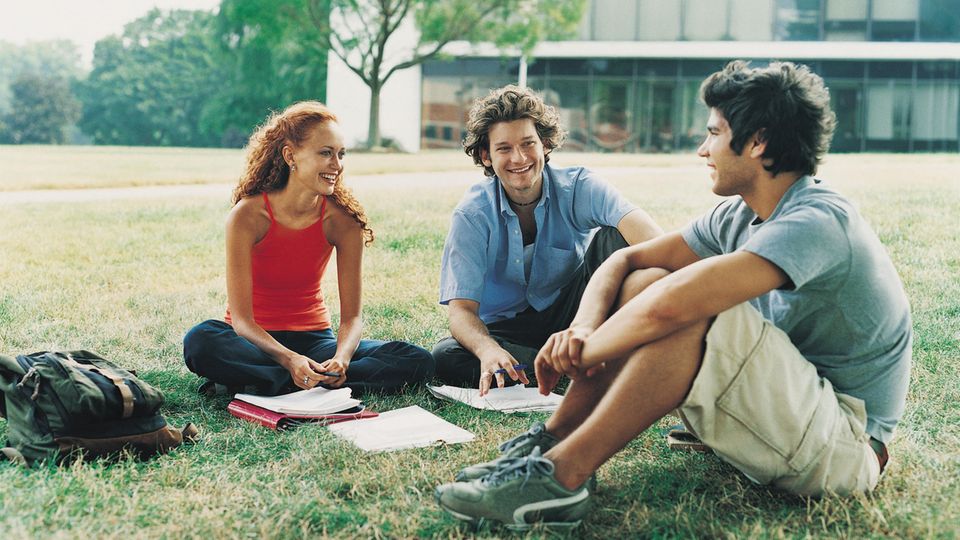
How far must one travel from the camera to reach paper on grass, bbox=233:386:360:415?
3.78m

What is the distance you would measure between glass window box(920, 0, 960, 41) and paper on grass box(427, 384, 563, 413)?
86.6ft

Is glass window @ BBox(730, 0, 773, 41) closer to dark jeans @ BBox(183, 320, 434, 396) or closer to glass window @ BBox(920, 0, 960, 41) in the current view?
glass window @ BBox(920, 0, 960, 41)

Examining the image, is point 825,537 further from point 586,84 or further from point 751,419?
point 586,84

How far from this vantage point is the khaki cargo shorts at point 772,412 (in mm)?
2568

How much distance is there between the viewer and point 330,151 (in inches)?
166

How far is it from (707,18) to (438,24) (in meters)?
7.72

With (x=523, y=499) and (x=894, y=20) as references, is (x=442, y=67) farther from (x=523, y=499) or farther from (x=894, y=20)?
(x=523, y=499)

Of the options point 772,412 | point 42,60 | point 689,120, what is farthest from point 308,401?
point 42,60

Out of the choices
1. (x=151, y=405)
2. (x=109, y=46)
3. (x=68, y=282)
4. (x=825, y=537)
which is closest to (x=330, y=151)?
(x=151, y=405)

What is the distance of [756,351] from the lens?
8.46 feet

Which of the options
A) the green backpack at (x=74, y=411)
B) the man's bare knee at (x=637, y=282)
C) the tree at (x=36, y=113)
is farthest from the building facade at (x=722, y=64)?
the green backpack at (x=74, y=411)

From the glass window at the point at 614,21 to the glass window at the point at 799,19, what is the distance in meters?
4.11

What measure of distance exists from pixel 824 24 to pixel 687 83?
4.05m

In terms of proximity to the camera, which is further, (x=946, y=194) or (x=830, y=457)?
(x=946, y=194)
